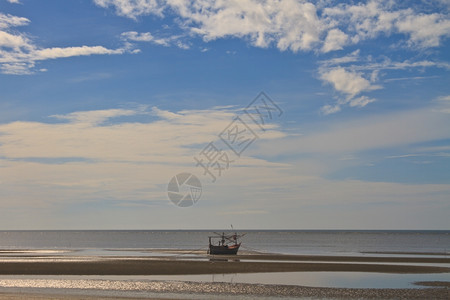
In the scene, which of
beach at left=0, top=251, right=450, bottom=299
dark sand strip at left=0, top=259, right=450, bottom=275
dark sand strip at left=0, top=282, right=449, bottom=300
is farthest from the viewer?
dark sand strip at left=0, top=259, right=450, bottom=275

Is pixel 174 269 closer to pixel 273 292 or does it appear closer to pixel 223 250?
pixel 273 292

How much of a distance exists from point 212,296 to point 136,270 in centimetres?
1807

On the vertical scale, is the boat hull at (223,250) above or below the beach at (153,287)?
above

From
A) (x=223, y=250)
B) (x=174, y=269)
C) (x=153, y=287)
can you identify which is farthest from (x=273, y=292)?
(x=223, y=250)

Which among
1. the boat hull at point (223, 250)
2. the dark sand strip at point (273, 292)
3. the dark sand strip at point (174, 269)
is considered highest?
the boat hull at point (223, 250)

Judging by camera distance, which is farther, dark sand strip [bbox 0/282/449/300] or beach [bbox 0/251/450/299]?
beach [bbox 0/251/450/299]

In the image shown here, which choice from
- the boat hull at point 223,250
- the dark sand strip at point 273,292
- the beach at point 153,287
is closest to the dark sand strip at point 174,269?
the beach at point 153,287

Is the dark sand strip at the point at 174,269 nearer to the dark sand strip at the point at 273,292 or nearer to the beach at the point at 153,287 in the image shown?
the beach at the point at 153,287

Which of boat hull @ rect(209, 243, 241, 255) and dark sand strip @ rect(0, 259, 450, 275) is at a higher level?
boat hull @ rect(209, 243, 241, 255)

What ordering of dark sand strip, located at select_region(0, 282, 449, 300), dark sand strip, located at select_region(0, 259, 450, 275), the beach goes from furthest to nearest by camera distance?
dark sand strip, located at select_region(0, 259, 450, 275) → the beach → dark sand strip, located at select_region(0, 282, 449, 300)

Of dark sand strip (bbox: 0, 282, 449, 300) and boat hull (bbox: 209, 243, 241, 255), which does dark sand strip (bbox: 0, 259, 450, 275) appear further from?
boat hull (bbox: 209, 243, 241, 255)

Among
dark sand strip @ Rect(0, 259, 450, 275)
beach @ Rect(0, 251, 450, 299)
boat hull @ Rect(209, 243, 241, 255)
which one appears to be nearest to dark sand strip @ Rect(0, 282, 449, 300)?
beach @ Rect(0, 251, 450, 299)

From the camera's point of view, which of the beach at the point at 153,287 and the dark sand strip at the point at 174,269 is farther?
the dark sand strip at the point at 174,269

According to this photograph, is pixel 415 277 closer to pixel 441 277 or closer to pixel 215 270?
pixel 441 277
